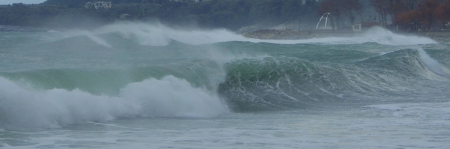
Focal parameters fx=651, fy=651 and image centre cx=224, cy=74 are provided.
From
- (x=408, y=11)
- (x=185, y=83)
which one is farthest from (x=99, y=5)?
(x=185, y=83)

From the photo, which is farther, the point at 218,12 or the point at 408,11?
the point at 218,12

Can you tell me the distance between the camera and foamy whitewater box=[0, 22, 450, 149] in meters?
9.23

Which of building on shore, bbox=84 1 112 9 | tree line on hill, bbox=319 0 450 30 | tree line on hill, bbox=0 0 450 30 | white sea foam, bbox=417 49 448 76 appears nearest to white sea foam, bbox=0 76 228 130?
white sea foam, bbox=417 49 448 76

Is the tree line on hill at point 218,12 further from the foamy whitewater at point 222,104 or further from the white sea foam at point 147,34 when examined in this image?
the foamy whitewater at point 222,104

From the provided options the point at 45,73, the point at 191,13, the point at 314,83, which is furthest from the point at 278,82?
the point at 191,13

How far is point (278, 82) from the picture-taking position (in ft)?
55.8

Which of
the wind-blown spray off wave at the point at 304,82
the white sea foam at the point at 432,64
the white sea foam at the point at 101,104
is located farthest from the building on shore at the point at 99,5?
the white sea foam at the point at 101,104

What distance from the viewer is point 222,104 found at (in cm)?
1399

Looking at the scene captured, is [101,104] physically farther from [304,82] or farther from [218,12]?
[218,12]

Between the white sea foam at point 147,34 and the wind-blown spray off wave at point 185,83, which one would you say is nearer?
the wind-blown spray off wave at point 185,83

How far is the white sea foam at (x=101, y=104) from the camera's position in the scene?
389 inches

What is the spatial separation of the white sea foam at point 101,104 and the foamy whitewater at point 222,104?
0.02 m

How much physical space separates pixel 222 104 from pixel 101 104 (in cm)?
333

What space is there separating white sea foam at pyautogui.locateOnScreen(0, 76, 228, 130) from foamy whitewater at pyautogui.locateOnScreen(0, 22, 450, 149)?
0.07ft
